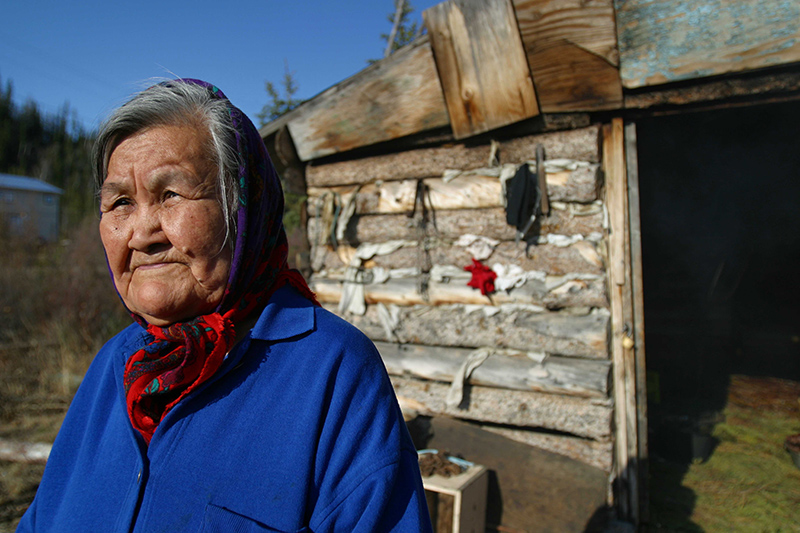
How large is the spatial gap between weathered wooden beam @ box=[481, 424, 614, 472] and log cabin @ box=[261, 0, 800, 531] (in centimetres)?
1

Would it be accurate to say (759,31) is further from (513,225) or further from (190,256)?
(190,256)

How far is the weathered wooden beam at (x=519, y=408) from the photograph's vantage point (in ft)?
→ 11.0

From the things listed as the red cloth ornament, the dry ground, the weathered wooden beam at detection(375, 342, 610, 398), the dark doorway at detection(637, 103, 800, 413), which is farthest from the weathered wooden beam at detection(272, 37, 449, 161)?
the dark doorway at detection(637, 103, 800, 413)

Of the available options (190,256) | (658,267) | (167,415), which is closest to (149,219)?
(190,256)

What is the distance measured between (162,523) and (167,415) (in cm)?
24

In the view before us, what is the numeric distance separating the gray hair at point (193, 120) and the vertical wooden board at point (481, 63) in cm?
246

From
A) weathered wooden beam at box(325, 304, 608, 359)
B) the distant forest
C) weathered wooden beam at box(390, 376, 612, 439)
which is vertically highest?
the distant forest

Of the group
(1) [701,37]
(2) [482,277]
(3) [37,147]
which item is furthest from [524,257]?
(3) [37,147]

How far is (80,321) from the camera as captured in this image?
9742 millimetres

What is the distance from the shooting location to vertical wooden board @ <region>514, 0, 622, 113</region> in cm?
304

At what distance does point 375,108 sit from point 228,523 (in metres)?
3.31

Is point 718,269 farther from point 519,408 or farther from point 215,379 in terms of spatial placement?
point 215,379

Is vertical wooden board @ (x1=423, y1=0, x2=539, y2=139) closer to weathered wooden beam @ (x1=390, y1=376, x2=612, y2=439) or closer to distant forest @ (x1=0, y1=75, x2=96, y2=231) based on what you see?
weathered wooden beam @ (x1=390, y1=376, x2=612, y2=439)

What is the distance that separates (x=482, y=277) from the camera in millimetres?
3580
